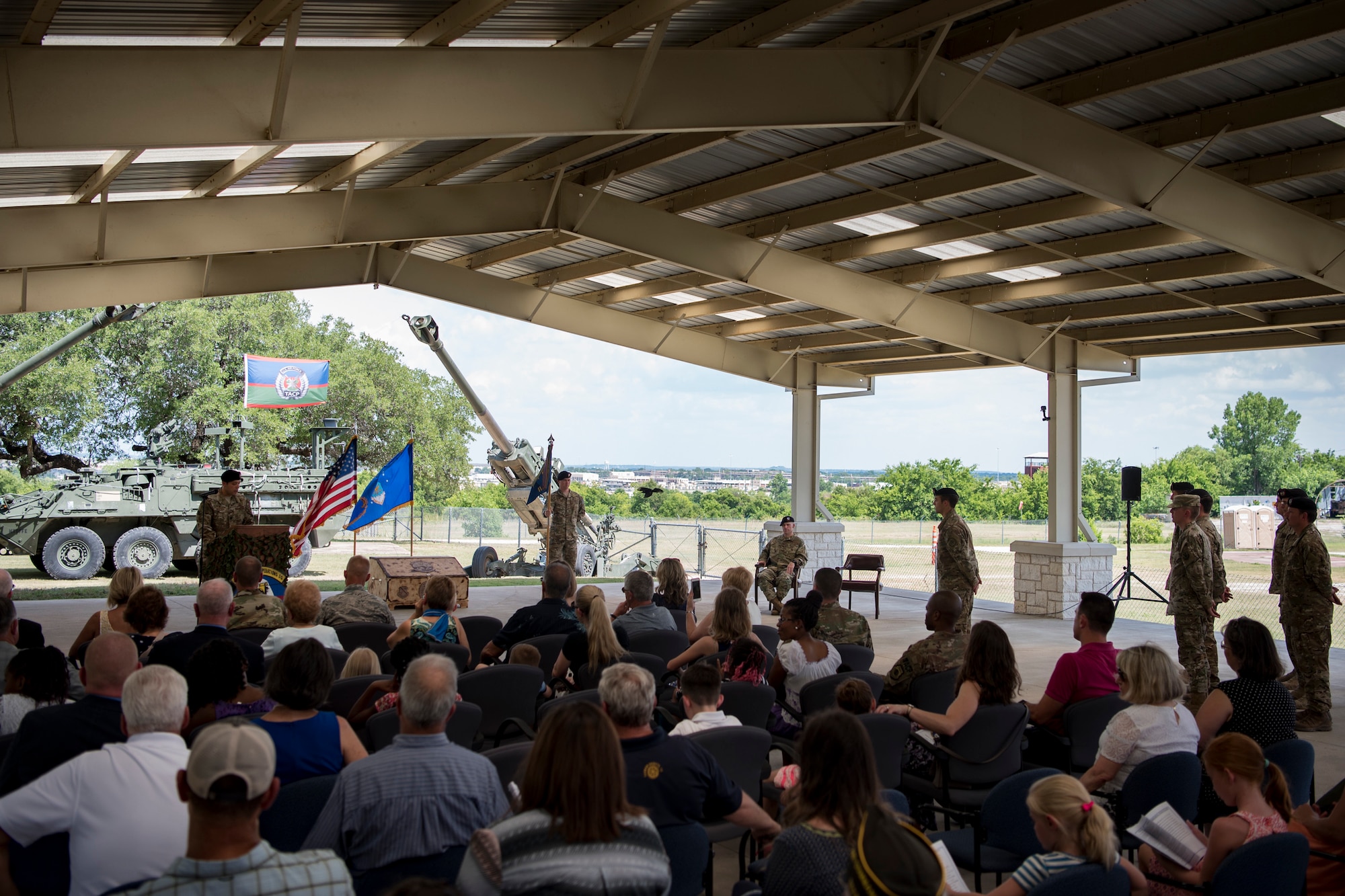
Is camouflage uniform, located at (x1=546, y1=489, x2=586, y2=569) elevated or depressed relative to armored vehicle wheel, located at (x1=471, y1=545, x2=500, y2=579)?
elevated

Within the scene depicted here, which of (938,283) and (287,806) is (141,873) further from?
(938,283)

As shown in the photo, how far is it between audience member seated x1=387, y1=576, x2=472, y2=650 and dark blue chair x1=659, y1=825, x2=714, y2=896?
2805 mm

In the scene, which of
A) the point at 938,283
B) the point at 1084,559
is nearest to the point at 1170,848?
the point at 938,283

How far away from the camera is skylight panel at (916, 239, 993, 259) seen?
10016 mm

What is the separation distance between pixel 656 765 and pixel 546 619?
123 inches

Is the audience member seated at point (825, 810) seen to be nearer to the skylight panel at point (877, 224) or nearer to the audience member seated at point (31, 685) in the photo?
the audience member seated at point (31, 685)

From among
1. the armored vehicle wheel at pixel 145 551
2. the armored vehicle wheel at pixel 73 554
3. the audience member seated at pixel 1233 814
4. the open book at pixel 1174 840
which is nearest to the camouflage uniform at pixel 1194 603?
the audience member seated at pixel 1233 814

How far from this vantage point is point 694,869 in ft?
9.04

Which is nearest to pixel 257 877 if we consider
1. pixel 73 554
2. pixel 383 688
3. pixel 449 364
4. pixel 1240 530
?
pixel 383 688

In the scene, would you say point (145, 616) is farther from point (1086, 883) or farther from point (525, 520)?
point (525, 520)

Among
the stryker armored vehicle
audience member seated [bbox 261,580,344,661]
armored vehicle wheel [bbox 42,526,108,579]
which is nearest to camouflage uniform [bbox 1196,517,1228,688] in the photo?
audience member seated [bbox 261,580,344,661]

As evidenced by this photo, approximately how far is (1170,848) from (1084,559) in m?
10.6

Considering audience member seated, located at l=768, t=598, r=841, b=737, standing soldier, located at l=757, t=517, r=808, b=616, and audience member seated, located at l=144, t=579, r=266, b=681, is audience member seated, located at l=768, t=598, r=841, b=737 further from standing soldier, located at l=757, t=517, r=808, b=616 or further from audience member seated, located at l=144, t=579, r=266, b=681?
standing soldier, located at l=757, t=517, r=808, b=616

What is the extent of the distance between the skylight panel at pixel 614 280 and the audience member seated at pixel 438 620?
7.19 metres
